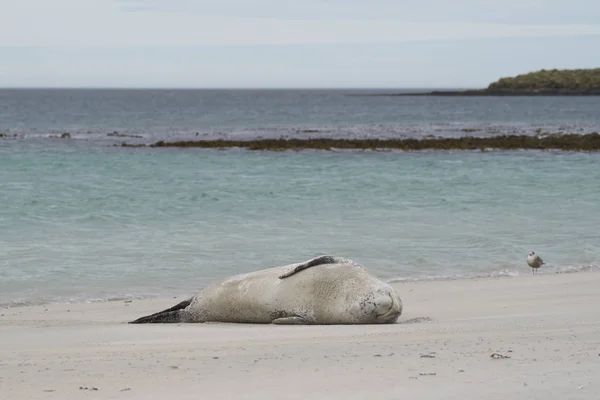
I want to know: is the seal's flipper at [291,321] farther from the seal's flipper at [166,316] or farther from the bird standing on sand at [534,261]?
the bird standing on sand at [534,261]

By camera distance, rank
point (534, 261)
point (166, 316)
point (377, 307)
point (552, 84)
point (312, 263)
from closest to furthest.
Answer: point (377, 307) → point (312, 263) → point (166, 316) → point (534, 261) → point (552, 84)

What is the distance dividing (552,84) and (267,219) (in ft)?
484

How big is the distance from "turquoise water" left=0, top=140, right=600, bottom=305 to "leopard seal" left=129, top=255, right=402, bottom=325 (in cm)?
236

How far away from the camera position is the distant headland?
15150 cm

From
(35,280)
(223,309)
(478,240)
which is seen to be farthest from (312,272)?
(478,240)

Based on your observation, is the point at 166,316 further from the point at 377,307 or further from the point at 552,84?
the point at 552,84

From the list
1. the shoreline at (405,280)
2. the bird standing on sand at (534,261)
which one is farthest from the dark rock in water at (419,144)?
the bird standing on sand at (534,261)

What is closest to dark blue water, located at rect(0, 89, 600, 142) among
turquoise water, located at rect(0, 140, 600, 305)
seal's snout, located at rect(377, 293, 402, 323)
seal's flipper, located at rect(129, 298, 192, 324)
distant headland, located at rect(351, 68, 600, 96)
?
turquoise water, located at rect(0, 140, 600, 305)

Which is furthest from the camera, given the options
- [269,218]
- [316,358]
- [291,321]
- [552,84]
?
[552,84]

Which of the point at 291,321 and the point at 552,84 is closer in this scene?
the point at 291,321

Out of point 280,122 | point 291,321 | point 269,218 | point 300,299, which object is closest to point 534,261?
point 300,299

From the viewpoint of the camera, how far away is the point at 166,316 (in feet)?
26.8

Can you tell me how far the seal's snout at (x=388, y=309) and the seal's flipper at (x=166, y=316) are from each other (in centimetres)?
174

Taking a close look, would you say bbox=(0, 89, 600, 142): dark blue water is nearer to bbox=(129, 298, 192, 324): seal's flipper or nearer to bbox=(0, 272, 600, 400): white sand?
bbox=(129, 298, 192, 324): seal's flipper
